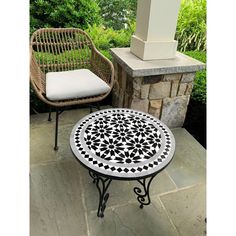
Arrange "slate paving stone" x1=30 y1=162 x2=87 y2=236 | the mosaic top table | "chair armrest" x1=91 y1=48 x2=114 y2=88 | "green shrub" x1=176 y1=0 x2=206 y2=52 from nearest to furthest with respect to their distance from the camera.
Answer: the mosaic top table → "slate paving stone" x1=30 y1=162 x2=87 y2=236 → "chair armrest" x1=91 y1=48 x2=114 y2=88 → "green shrub" x1=176 y1=0 x2=206 y2=52

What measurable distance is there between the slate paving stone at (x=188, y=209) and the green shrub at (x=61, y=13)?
2607 mm

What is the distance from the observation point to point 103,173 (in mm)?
1209

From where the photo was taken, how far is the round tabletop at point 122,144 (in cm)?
124

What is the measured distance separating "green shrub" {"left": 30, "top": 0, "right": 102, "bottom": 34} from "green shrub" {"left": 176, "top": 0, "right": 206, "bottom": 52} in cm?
130

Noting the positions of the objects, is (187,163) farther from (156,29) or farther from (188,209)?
(156,29)

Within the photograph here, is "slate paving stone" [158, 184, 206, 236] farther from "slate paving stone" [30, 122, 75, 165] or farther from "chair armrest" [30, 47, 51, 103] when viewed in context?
"chair armrest" [30, 47, 51, 103]

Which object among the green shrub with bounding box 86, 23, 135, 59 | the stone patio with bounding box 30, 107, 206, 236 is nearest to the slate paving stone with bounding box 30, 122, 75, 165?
the stone patio with bounding box 30, 107, 206, 236

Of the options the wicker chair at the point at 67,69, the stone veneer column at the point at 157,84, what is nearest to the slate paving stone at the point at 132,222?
the wicker chair at the point at 67,69

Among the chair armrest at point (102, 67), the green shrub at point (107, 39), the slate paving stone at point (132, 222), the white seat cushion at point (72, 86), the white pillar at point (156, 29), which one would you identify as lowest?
the slate paving stone at point (132, 222)

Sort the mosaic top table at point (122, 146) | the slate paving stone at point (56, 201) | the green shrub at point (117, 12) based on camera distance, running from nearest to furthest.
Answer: the mosaic top table at point (122, 146)
the slate paving stone at point (56, 201)
the green shrub at point (117, 12)

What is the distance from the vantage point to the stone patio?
4.83 feet

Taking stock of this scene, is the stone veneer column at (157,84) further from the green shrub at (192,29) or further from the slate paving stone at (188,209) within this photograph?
the green shrub at (192,29)

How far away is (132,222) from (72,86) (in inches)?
42.7
